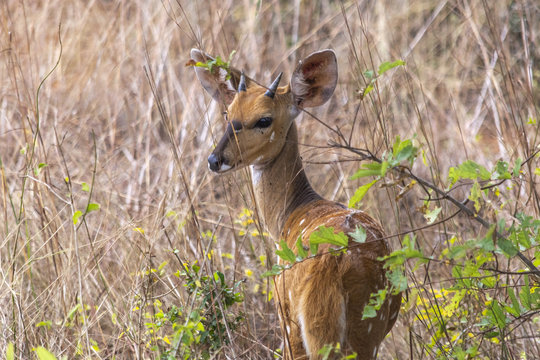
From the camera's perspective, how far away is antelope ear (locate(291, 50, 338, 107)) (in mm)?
3743

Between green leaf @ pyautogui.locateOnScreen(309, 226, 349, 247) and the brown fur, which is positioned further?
the brown fur

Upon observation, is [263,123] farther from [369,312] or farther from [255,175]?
[369,312]

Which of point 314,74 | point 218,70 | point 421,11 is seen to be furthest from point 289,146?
point 421,11

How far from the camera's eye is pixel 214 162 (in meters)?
3.36

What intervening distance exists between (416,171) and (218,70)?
2723 mm

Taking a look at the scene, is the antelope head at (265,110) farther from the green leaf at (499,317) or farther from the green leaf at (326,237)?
the green leaf at (499,317)

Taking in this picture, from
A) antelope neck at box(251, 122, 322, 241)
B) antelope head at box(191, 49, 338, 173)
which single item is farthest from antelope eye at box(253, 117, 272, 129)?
antelope neck at box(251, 122, 322, 241)

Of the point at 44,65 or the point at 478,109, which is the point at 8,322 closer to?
the point at 44,65

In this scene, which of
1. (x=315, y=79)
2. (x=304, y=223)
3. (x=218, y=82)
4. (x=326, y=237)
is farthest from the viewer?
(x=218, y=82)

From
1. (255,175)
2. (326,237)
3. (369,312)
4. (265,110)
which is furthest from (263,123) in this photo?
(369,312)

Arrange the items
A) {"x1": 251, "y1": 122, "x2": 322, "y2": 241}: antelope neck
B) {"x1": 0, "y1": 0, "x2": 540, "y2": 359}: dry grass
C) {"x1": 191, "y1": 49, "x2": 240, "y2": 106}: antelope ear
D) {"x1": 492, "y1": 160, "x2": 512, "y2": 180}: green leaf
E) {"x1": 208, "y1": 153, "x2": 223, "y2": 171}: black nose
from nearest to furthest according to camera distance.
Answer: {"x1": 492, "y1": 160, "x2": 512, "y2": 180}: green leaf
{"x1": 208, "y1": 153, "x2": 223, "y2": 171}: black nose
{"x1": 0, "y1": 0, "x2": 540, "y2": 359}: dry grass
{"x1": 251, "y1": 122, "x2": 322, "y2": 241}: antelope neck
{"x1": 191, "y1": 49, "x2": 240, "y2": 106}: antelope ear

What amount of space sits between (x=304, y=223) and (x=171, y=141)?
2.33 feet

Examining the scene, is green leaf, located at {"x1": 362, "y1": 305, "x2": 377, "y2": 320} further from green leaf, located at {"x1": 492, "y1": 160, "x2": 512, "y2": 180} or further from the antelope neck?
the antelope neck

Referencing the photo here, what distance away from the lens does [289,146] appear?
3717 millimetres
